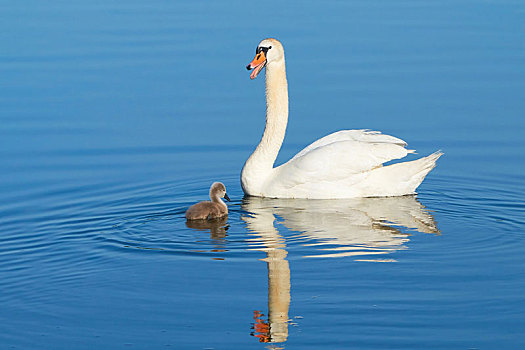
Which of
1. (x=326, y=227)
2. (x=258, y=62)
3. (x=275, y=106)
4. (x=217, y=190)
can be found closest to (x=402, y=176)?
(x=326, y=227)

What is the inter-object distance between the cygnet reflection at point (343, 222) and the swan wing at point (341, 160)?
29 cm

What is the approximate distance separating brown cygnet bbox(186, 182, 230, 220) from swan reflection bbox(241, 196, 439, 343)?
12.2 inches

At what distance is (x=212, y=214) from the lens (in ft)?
38.2

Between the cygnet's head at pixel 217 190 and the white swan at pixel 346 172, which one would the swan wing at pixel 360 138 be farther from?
the cygnet's head at pixel 217 190

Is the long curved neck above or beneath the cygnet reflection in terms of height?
above

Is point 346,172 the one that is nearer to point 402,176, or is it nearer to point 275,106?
point 402,176

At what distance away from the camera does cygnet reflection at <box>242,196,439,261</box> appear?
1052 cm

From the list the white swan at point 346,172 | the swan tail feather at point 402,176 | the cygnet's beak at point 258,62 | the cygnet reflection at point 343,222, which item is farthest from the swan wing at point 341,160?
the cygnet's beak at point 258,62

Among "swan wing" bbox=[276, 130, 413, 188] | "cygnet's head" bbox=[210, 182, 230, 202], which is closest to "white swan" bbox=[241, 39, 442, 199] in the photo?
"swan wing" bbox=[276, 130, 413, 188]

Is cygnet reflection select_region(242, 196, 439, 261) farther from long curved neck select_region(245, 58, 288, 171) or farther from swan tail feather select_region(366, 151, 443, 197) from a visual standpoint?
long curved neck select_region(245, 58, 288, 171)

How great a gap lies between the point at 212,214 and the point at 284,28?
38.0ft

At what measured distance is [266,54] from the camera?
45.0ft

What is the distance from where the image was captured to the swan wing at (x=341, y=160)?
497 inches

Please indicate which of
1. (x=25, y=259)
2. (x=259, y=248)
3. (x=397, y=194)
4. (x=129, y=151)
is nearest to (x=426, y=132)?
(x=397, y=194)
